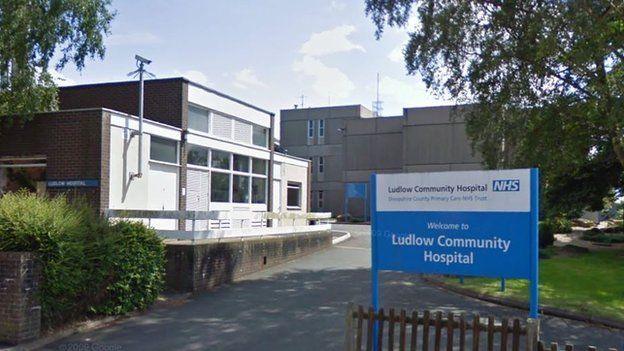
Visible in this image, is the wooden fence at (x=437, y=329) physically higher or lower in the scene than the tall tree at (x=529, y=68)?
lower

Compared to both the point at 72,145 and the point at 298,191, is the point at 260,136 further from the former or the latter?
the point at 72,145

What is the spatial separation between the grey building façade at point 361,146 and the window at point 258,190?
2544cm

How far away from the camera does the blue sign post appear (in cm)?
574

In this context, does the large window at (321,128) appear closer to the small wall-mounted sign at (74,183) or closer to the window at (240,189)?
the window at (240,189)

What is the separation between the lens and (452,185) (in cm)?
609

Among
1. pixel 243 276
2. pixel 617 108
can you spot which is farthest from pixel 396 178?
pixel 243 276

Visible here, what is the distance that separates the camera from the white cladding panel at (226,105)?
1852 centimetres

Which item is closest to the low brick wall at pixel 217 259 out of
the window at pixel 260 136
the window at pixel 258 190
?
the window at pixel 258 190

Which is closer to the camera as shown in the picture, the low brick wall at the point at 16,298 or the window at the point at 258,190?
the low brick wall at the point at 16,298

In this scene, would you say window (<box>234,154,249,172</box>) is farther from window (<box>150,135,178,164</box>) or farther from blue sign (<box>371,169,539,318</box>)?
blue sign (<box>371,169,539,318</box>)

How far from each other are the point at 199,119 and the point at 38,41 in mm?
5821

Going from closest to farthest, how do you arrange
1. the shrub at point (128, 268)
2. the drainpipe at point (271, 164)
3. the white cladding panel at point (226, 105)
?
the shrub at point (128, 268) → the white cladding panel at point (226, 105) → the drainpipe at point (271, 164)

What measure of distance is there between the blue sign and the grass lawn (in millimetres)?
5532

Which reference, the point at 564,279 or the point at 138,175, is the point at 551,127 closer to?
the point at 564,279
